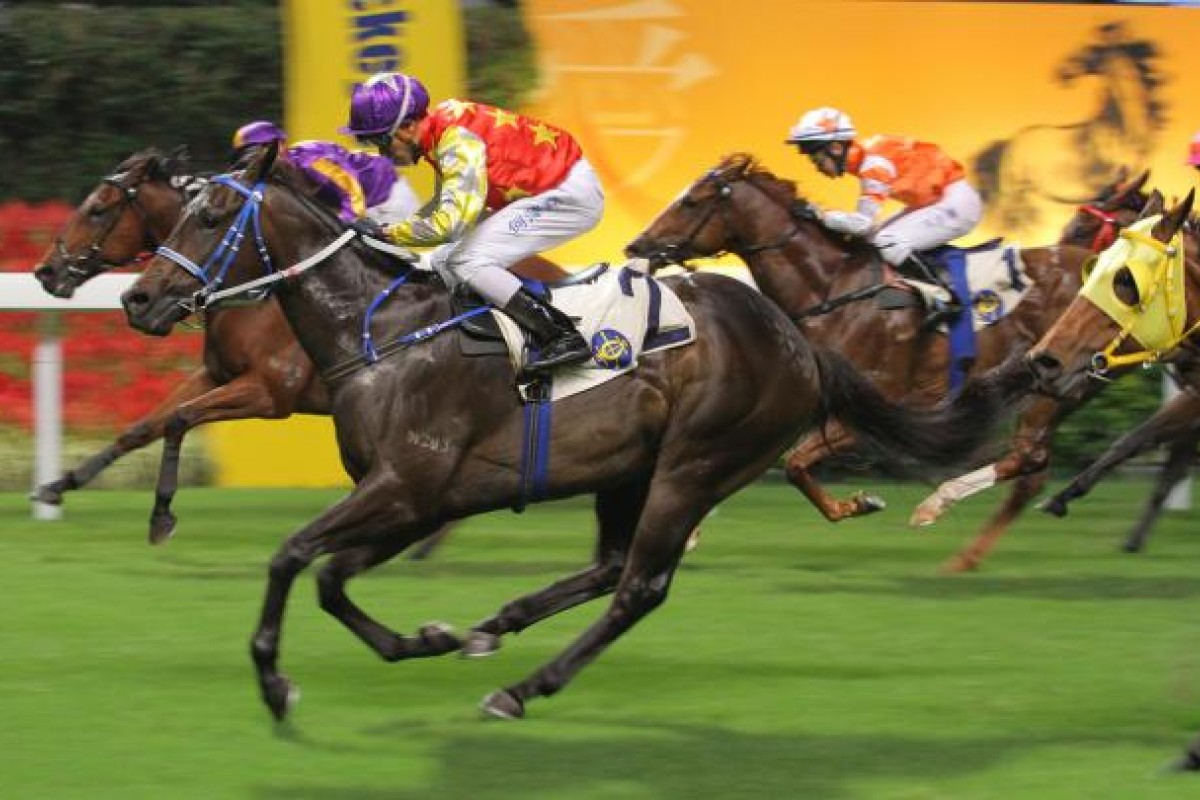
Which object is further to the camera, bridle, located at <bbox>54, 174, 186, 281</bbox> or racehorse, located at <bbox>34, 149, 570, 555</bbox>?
bridle, located at <bbox>54, 174, 186, 281</bbox>

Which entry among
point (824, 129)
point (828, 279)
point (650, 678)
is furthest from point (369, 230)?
point (824, 129)

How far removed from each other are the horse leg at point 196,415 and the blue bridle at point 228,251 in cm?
305

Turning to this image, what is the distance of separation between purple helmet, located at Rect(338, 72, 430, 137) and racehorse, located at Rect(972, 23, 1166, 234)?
6616mm

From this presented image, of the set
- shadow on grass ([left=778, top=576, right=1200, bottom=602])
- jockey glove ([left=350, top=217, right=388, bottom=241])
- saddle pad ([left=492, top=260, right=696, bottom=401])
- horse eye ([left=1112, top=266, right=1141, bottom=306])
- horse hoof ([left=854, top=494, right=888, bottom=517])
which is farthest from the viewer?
horse hoof ([left=854, top=494, right=888, bottom=517])

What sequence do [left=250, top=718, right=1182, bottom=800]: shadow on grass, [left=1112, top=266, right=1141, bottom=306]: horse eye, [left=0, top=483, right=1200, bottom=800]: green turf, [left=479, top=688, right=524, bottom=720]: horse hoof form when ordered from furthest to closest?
1. [left=1112, top=266, right=1141, bottom=306]: horse eye
2. [left=479, top=688, right=524, bottom=720]: horse hoof
3. [left=0, top=483, right=1200, bottom=800]: green turf
4. [left=250, top=718, right=1182, bottom=800]: shadow on grass

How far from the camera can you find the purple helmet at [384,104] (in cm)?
627

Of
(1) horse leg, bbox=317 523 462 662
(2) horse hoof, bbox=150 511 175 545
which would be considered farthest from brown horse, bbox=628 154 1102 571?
(1) horse leg, bbox=317 523 462 662

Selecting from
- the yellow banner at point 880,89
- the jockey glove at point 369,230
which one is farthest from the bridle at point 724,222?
the jockey glove at point 369,230

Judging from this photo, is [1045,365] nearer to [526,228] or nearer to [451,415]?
[526,228]

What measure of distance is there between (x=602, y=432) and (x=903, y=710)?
3.60 feet

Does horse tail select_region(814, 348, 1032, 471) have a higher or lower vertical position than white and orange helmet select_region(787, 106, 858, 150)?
higher

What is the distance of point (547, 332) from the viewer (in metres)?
6.20

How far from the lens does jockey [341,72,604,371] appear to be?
620 centimetres

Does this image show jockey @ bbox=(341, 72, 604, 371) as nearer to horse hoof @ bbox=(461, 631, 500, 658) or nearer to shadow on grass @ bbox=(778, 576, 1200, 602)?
horse hoof @ bbox=(461, 631, 500, 658)
